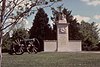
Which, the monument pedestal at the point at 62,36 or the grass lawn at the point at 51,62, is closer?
the grass lawn at the point at 51,62

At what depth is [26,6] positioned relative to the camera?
635cm

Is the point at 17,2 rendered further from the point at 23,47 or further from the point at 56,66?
the point at 23,47

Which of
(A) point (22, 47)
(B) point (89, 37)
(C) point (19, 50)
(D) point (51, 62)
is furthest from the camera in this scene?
(B) point (89, 37)

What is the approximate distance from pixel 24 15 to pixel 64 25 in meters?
44.5

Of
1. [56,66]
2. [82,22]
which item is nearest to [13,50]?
[56,66]

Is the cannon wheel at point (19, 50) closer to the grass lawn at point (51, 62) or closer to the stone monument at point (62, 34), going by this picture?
the stone monument at point (62, 34)

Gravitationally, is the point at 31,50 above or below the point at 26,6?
below

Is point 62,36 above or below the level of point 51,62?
above

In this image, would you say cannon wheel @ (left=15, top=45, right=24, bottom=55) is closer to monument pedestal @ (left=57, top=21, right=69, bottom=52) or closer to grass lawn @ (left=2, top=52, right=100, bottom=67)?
monument pedestal @ (left=57, top=21, right=69, bottom=52)

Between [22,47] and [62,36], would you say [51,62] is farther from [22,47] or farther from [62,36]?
[62,36]

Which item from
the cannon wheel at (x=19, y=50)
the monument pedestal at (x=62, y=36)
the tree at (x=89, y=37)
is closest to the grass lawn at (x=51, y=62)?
the cannon wheel at (x=19, y=50)

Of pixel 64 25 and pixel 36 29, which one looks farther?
pixel 36 29

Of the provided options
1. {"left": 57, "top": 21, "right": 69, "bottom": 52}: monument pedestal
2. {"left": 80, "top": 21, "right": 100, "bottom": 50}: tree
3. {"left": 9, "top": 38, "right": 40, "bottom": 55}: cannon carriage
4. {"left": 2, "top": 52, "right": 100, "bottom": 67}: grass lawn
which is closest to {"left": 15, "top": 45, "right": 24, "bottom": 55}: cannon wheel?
{"left": 9, "top": 38, "right": 40, "bottom": 55}: cannon carriage

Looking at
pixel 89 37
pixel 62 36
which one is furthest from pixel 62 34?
pixel 89 37
